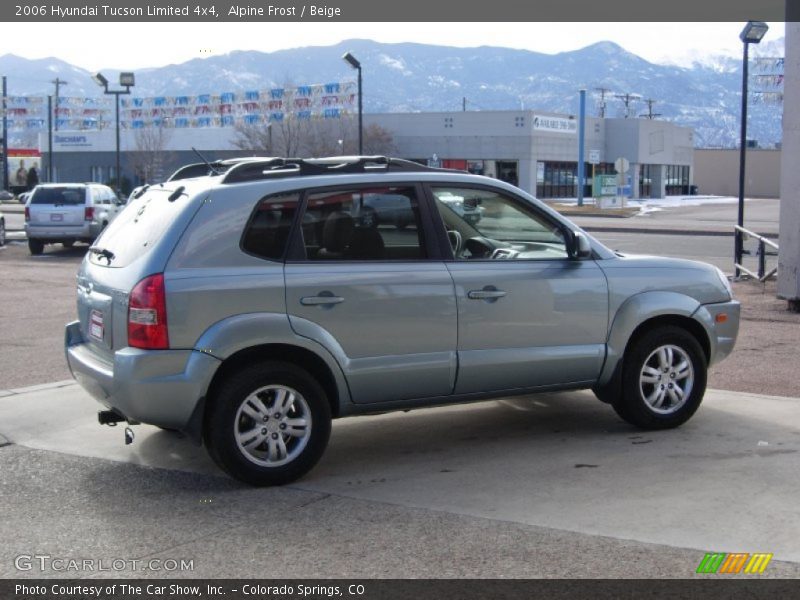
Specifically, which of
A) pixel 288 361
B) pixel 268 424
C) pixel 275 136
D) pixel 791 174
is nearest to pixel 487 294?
pixel 288 361

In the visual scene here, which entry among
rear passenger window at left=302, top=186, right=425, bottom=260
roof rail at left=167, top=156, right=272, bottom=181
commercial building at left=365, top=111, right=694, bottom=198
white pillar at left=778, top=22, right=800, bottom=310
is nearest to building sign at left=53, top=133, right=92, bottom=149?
commercial building at left=365, top=111, right=694, bottom=198

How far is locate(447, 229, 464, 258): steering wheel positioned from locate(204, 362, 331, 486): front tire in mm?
1375

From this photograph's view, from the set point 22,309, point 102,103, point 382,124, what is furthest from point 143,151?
point 22,309

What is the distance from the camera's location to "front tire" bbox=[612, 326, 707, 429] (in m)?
7.16

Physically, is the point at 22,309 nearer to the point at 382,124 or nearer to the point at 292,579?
the point at 292,579

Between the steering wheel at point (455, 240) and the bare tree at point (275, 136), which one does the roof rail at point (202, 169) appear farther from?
the bare tree at point (275, 136)

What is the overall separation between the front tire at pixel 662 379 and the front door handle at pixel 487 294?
3.81ft

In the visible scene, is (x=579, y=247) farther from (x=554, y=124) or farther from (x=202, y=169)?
(x=554, y=124)

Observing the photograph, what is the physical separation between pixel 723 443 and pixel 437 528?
2.56m

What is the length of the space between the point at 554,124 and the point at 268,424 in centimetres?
6785

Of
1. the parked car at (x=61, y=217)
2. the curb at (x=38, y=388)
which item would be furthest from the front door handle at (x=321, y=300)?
the parked car at (x=61, y=217)

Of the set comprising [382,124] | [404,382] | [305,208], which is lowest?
[404,382]

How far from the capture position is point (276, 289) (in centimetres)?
609

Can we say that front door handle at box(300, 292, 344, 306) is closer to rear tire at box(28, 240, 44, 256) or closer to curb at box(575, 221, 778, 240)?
rear tire at box(28, 240, 44, 256)
